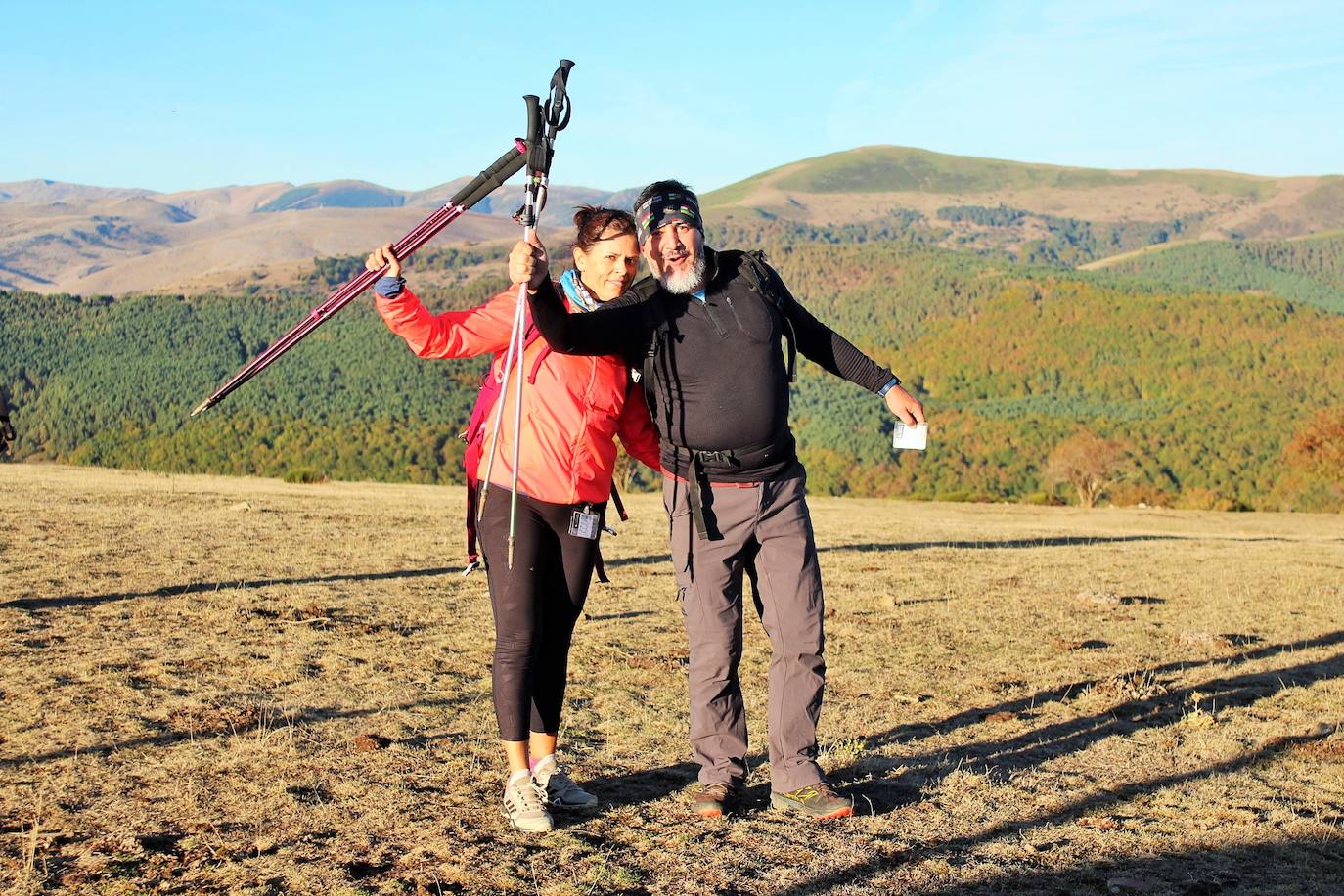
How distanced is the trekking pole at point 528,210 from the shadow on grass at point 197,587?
18.6 ft

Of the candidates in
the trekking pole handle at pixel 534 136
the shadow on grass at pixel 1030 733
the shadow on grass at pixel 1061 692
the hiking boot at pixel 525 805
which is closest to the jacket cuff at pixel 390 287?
the trekking pole handle at pixel 534 136

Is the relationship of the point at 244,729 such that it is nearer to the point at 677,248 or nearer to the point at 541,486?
the point at 541,486

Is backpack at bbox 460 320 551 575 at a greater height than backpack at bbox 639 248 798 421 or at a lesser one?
lesser

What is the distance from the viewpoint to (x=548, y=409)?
15.6ft

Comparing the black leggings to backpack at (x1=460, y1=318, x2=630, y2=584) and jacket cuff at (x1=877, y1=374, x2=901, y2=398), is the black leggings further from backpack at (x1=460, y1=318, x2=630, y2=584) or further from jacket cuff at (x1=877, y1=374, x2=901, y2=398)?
jacket cuff at (x1=877, y1=374, x2=901, y2=398)

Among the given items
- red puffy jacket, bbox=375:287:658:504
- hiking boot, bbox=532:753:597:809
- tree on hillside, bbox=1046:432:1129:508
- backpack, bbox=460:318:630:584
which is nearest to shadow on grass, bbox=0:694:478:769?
hiking boot, bbox=532:753:597:809

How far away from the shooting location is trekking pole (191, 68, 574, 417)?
477 centimetres

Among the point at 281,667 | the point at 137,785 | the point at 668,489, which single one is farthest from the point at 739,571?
the point at 281,667

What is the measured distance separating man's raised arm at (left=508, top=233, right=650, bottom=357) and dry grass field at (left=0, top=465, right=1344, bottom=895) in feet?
6.11

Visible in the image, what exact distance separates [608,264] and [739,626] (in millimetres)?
1594

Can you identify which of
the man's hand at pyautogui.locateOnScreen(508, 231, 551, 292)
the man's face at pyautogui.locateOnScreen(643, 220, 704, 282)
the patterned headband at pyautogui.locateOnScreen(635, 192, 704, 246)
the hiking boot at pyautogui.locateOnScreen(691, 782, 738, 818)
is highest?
the patterned headband at pyautogui.locateOnScreen(635, 192, 704, 246)

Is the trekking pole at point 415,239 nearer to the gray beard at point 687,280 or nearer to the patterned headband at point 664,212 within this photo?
the patterned headband at point 664,212

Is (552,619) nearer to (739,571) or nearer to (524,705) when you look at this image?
(524,705)

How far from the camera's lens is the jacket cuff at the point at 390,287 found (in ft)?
14.8
